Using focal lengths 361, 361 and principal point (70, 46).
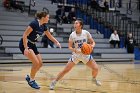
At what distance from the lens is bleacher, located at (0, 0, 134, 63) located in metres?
19.6

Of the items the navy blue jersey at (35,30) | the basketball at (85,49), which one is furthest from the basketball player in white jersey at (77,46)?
the navy blue jersey at (35,30)

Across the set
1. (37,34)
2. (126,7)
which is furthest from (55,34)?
(37,34)

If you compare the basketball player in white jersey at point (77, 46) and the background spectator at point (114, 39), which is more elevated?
the basketball player in white jersey at point (77, 46)

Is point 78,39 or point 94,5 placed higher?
point 78,39

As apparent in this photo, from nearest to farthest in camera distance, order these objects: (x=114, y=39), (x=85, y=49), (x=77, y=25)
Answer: (x=85, y=49) → (x=77, y=25) → (x=114, y=39)

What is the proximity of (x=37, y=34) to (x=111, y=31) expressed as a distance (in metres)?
16.8

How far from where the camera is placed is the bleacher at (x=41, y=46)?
19.6 m

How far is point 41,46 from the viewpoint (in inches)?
826

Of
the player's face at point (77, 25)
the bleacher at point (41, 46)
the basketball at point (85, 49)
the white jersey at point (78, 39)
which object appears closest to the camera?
the basketball at point (85, 49)

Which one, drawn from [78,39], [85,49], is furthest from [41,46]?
[85,49]

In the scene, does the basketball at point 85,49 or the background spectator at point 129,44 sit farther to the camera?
the background spectator at point 129,44

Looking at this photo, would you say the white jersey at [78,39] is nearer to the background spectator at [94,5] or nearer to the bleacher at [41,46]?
the bleacher at [41,46]

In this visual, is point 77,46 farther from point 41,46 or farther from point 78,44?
point 41,46

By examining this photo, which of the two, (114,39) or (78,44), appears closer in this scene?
(78,44)
